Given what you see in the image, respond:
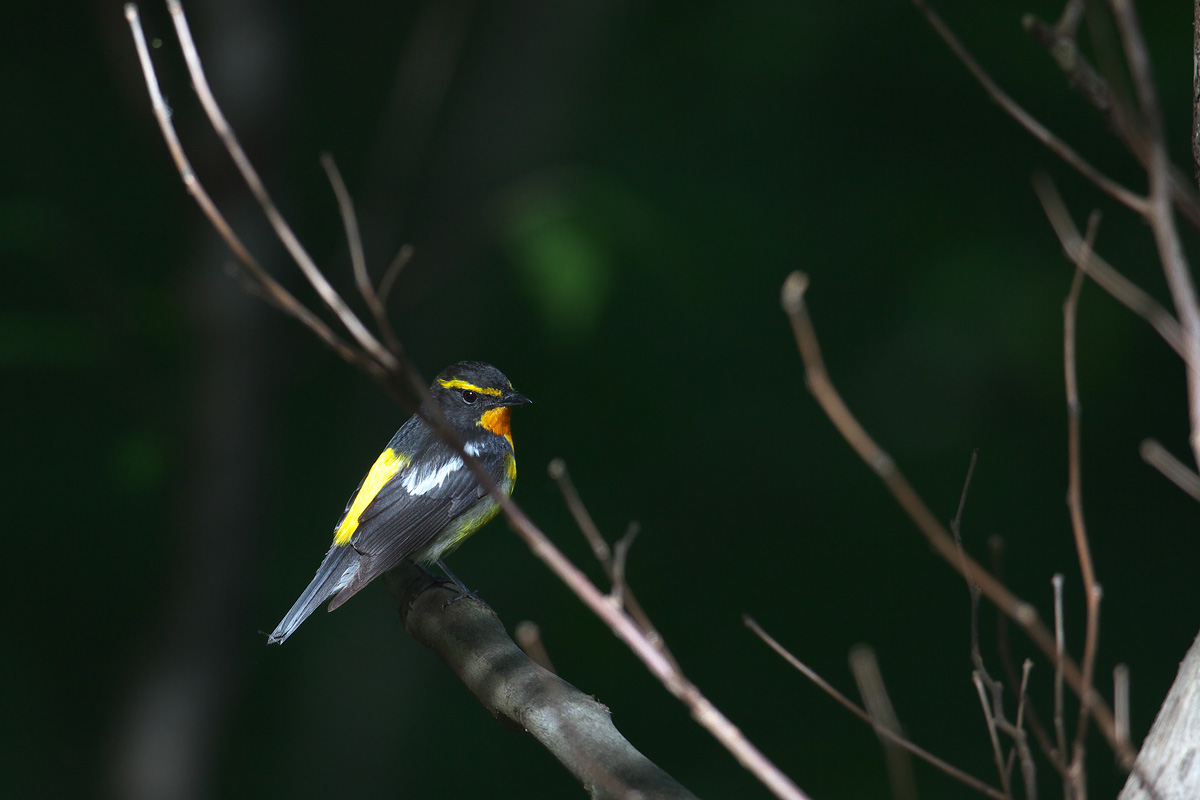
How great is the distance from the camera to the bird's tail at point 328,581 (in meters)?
3.20

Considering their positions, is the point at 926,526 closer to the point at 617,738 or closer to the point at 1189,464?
the point at 617,738

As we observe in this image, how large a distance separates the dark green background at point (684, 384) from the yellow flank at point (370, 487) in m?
2.09

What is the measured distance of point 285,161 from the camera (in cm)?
477

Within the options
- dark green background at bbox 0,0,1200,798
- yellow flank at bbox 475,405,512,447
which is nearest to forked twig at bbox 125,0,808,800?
yellow flank at bbox 475,405,512,447

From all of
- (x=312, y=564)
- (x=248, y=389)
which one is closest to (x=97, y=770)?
(x=312, y=564)

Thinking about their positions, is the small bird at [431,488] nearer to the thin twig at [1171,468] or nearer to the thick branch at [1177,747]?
the thick branch at [1177,747]

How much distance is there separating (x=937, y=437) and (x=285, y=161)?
410cm

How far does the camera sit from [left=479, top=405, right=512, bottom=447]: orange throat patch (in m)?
3.75

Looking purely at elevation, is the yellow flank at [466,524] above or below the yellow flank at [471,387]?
below

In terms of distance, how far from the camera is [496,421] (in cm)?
378

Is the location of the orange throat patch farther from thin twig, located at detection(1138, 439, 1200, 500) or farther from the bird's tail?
thin twig, located at detection(1138, 439, 1200, 500)

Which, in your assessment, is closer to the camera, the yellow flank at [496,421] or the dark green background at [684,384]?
the yellow flank at [496,421]

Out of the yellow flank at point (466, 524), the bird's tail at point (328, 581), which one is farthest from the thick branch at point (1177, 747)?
the yellow flank at point (466, 524)

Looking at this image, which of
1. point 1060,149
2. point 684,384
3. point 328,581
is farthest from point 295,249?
point 684,384
